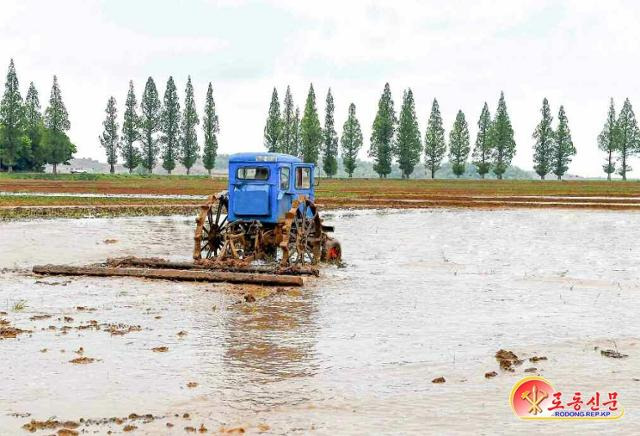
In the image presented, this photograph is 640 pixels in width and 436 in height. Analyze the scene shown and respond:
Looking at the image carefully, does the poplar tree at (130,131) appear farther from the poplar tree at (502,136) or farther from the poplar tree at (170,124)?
the poplar tree at (502,136)

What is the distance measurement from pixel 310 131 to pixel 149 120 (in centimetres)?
2704

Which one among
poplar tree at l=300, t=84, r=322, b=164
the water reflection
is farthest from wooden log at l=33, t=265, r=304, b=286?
poplar tree at l=300, t=84, r=322, b=164

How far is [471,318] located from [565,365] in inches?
137

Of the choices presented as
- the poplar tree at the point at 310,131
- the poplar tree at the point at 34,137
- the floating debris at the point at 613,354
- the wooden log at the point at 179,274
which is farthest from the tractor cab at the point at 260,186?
the poplar tree at the point at 310,131

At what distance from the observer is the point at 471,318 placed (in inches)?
550

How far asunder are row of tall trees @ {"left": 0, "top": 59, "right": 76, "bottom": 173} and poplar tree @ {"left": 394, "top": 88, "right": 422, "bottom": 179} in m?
54.8

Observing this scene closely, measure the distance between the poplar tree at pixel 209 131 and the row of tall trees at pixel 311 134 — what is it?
353 inches

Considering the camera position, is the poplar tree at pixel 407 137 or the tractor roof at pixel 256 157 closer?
the tractor roof at pixel 256 157

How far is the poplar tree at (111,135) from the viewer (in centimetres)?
13000

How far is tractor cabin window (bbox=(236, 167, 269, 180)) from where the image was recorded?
21.3 m

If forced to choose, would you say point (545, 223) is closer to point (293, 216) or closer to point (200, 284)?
point (293, 216)

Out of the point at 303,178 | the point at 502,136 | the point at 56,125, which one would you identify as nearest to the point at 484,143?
the point at 502,136

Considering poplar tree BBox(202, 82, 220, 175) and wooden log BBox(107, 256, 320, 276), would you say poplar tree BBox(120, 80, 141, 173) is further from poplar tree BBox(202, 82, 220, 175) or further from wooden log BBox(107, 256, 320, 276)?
wooden log BBox(107, 256, 320, 276)

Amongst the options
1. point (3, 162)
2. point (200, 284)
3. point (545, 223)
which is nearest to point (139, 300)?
point (200, 284)
